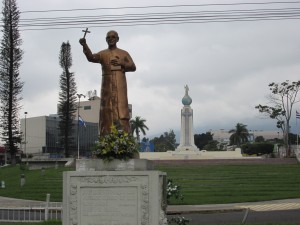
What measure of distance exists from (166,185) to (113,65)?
2.36 meters

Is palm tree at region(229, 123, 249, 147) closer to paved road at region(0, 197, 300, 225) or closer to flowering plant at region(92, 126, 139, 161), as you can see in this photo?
paved road at region(0, 197, 300, 225)

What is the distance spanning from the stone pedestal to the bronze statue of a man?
3.73 ft

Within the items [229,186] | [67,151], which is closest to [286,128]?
[67,151]

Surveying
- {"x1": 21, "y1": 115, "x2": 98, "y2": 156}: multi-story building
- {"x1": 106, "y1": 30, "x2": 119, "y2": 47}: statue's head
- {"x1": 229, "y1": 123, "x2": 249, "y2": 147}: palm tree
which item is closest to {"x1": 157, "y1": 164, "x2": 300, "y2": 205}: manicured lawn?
{"x1": 106, "y1": 30, "x2": 119, "y2": 47}: statue's head

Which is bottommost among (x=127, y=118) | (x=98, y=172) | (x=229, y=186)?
(x=229, y=186)

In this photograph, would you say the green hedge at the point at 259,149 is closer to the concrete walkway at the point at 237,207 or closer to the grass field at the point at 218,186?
the grass field at the point at 218,186

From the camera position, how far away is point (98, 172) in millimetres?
8102

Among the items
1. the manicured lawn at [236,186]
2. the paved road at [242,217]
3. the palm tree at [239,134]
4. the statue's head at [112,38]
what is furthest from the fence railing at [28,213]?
the palm tree at [239,134]

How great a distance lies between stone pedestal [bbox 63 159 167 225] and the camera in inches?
316

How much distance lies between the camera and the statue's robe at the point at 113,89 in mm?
9031

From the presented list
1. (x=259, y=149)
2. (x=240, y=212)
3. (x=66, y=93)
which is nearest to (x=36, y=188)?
(x=240, y=212)

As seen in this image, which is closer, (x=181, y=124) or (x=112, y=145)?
(x=112, y=145)

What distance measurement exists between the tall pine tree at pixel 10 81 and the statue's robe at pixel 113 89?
126 ft

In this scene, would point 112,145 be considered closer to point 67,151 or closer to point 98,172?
point 98,172
